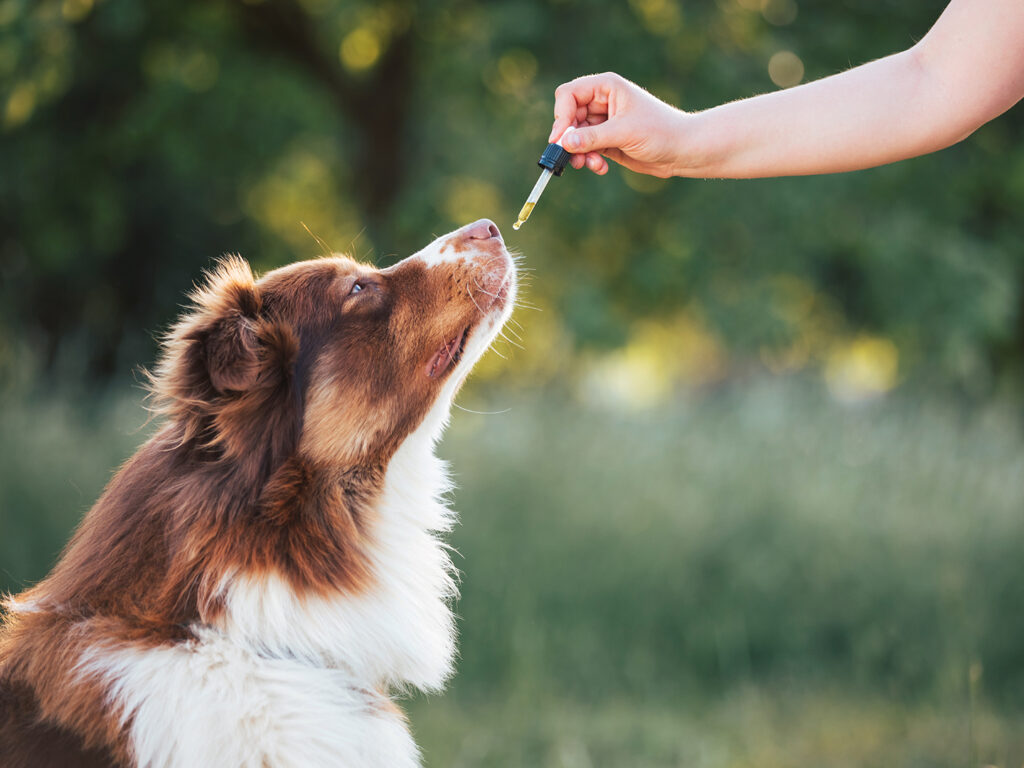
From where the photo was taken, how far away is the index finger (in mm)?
2840

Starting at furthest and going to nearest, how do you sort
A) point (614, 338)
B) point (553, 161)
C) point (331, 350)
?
point (614, 338) → point (331, 350) → point (553, 161)

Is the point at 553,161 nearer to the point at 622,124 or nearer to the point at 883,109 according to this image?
the point at 622,124

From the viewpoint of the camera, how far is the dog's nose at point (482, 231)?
3219 millimetres

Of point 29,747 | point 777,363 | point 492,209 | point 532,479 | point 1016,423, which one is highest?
point 492,209

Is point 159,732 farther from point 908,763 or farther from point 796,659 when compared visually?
point 796,659

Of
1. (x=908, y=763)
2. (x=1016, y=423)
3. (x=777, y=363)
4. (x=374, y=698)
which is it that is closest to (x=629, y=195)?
(x=777, y=363)

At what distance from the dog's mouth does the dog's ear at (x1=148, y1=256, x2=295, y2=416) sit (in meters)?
0.47

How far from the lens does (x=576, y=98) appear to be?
2.90m

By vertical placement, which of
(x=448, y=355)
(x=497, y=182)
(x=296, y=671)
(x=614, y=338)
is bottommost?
(x=296, y=671)

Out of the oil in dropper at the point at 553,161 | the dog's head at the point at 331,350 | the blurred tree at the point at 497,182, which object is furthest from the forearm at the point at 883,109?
the blurred tree at the point at 497,182

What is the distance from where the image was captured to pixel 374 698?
2678 mm

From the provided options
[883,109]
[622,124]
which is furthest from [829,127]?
[622,124]

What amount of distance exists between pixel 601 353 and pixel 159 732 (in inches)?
326

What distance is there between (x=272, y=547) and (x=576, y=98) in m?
1.58
